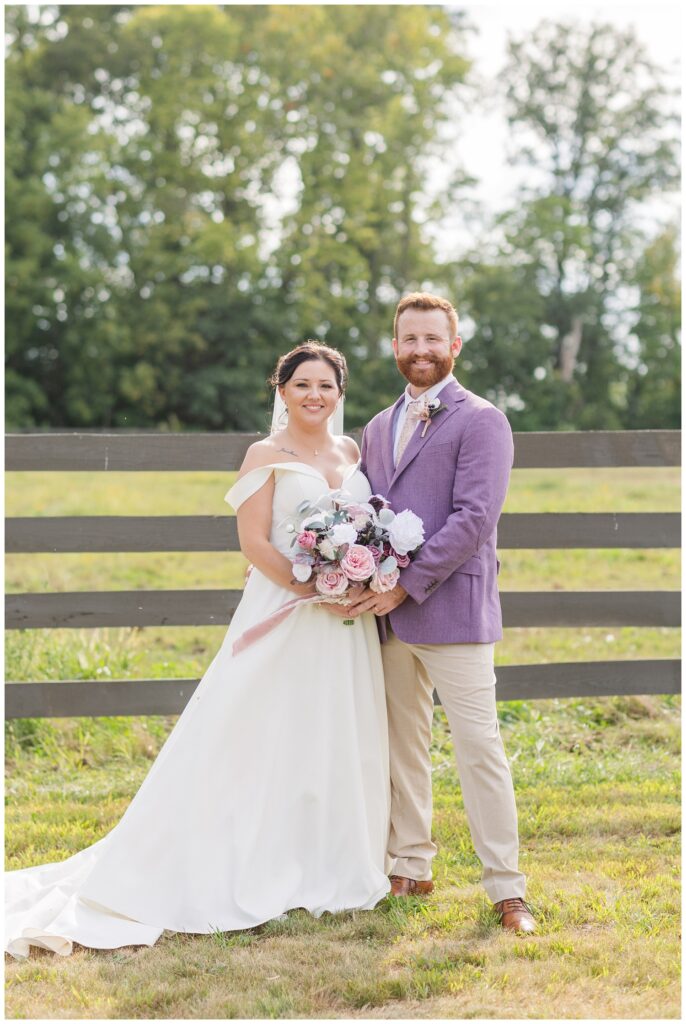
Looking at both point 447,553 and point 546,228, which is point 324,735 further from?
point 546,228

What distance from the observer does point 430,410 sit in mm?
4000

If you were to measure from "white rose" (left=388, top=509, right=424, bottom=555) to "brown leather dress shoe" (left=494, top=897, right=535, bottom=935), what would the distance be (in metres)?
1.38

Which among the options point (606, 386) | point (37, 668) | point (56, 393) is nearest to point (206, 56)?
point (56, 393)

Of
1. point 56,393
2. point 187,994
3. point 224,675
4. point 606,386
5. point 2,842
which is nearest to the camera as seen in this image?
point 187,994

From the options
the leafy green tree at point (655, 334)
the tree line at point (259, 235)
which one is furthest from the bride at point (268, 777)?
→ the leafy green tree at point (655, 334)

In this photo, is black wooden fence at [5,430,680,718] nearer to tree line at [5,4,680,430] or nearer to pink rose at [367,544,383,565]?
pink rose at [367,544,383,565]

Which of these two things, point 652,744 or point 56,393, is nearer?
point 652,744

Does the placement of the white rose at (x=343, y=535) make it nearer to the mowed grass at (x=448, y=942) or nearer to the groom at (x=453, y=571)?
the groom at (x=453, y=571)

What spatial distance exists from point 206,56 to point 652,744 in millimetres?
29843

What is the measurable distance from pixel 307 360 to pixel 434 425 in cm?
59

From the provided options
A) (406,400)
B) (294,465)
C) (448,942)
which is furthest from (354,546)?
(448,942)

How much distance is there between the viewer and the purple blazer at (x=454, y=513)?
3.82 metres

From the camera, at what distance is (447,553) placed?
12.5ft

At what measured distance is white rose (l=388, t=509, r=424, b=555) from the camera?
3.77 m
